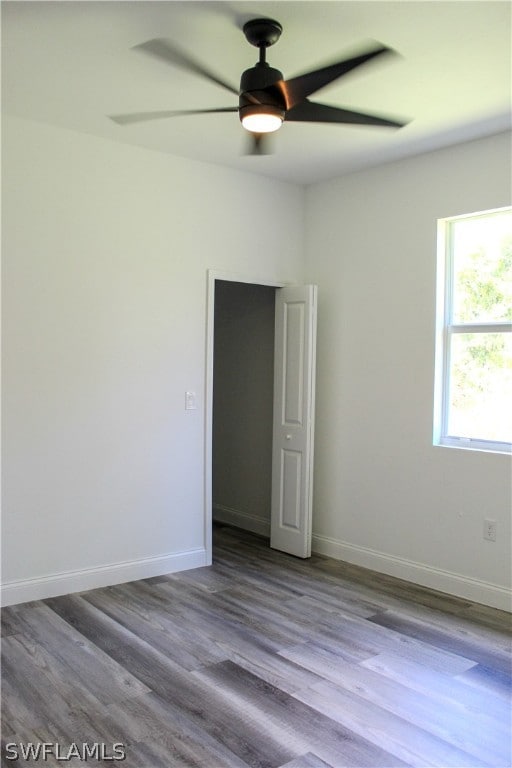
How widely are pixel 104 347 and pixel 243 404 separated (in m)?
1.87

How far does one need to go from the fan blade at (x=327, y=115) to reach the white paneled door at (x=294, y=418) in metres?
1.98

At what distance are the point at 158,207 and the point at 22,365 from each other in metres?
1.40

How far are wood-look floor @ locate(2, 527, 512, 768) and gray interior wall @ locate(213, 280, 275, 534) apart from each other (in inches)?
52.9

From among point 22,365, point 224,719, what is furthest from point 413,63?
point 224,719

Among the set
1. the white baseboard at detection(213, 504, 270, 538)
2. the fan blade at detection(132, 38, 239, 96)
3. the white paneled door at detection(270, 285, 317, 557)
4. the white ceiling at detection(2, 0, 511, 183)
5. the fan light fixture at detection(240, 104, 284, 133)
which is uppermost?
the white ceiling at detection(2, 0, 511, 183)

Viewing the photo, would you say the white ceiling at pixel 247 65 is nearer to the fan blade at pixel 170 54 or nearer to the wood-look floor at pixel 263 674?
the fan blade at pixel 170 54

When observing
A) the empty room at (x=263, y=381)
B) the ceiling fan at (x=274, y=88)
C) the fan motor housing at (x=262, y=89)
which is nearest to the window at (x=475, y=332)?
the empty room at (x=263, y=381)

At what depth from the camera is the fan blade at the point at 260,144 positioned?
2996 millimetres

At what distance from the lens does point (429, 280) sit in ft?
13.6

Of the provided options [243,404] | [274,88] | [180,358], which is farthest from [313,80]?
[243,404]

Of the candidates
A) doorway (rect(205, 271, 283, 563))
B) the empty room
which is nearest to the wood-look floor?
the empty room

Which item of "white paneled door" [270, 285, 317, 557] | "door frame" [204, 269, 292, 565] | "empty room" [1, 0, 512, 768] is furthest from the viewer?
"white paneled door" [270, 285, 317, 557]

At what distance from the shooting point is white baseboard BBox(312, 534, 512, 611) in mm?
3775

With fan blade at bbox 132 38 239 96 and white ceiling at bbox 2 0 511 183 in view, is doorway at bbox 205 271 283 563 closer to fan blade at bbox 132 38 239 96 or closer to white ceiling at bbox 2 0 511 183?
white ceiling at bbox 2 0 511 183
